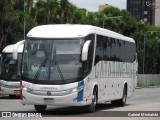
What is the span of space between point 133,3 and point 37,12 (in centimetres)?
13406

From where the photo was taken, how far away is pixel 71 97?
19.2 meters

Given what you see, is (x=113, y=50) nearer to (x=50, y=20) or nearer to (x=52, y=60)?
(x=52, y=60)

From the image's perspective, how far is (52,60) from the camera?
19672mm

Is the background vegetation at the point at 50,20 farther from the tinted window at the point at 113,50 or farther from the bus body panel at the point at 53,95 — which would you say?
the bus body panel at the point at 53,95

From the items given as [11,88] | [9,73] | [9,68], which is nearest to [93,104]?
[11,88]

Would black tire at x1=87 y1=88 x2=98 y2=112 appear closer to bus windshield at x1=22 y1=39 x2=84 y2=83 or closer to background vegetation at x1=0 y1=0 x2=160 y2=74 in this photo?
bus windshield at x1=22 y1=39 x2=84 y2=83

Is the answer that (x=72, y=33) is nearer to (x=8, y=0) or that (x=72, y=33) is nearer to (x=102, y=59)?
(x=102, y=59)

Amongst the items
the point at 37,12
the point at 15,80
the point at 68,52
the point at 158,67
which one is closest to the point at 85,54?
the point at 68,52

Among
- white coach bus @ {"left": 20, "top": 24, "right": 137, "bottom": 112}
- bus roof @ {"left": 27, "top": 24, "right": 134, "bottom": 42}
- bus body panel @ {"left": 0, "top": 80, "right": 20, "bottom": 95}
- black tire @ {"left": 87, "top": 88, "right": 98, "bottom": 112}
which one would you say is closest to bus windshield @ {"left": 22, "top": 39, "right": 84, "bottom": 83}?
white coach bus @ {"left": 20, "top": 24, "right": 137, "bottom": 112}

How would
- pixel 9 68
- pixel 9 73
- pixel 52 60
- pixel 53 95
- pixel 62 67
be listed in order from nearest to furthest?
1. pixel 53 95
2. pixel 62 67
3. pixel 52 60
4. pixel 9 73
5. pixel 9 68

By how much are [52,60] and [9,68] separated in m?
15.0

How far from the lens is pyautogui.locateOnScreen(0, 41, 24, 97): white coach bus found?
110 feet

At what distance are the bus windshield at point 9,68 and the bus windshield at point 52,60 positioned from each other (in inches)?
549

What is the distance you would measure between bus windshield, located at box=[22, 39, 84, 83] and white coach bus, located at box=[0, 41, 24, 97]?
13623 mm
